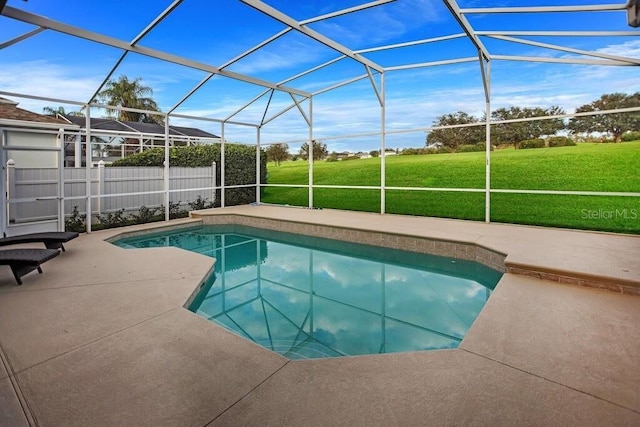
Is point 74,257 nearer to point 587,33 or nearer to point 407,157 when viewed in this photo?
point 587,33

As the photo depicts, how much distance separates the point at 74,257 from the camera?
17.2 ft

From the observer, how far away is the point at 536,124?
1052 centimetres

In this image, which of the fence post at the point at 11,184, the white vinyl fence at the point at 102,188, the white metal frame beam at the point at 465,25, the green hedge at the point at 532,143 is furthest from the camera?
the green hedge at the point at 532,143

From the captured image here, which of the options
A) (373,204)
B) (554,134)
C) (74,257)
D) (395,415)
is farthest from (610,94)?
(74,257)

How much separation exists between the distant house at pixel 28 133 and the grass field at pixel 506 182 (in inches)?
267

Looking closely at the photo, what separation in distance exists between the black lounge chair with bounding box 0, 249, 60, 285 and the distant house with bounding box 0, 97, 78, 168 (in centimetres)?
489

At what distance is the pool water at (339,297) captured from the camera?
329 centimetres

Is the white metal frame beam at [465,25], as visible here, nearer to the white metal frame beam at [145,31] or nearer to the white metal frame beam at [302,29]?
the white metal frame beam at [302,29]

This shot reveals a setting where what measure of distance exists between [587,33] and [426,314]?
4.89 m

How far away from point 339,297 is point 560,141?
976 centimetres

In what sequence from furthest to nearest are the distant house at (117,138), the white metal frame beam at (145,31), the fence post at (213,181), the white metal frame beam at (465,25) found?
the distant house at (117,138)
the fence post at (213,181)
the white metal frame beam at (145,31)
the white metal frame beam at (465,25)


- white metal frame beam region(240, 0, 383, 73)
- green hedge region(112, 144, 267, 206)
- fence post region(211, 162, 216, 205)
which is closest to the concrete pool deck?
white metal frame beam region(240, 0, 383, 73)

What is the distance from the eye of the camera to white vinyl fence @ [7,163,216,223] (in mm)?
6926

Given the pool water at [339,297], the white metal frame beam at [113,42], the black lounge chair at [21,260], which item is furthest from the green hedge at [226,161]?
the black lounge chair at [21,260]
